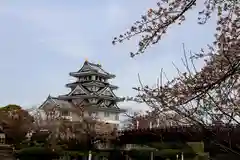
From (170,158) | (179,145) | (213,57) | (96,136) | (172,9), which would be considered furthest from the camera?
(96,136)

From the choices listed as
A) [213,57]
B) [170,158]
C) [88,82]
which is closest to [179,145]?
[170,158]

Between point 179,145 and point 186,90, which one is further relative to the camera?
point 179,145

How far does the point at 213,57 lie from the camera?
269 centimetres

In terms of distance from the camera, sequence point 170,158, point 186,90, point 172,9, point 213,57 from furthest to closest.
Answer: point 170,158, point 213,57, point 172,9, point 186,90

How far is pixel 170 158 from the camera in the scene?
17.5 metres

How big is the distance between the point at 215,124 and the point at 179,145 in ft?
55.2

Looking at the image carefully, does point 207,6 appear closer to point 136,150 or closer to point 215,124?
point 215,124

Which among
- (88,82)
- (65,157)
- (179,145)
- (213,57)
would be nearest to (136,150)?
(179,145)

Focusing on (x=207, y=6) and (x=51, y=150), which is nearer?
(x=207, y=6)

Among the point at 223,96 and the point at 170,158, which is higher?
the point at 223,96

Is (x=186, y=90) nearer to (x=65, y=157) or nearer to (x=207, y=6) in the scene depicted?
(x=207, y=6)

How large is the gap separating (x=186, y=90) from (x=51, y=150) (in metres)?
17.9

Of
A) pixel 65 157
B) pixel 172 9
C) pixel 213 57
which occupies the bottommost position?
pixel 65 157

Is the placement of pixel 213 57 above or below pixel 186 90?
above
